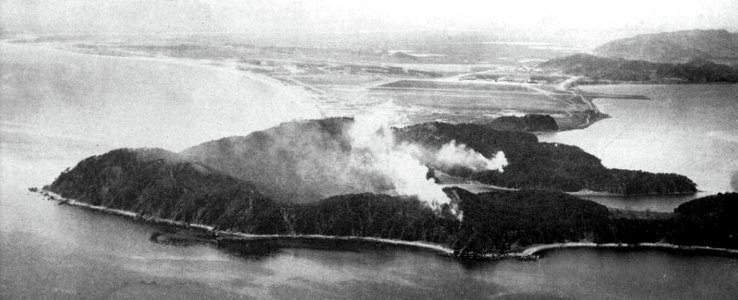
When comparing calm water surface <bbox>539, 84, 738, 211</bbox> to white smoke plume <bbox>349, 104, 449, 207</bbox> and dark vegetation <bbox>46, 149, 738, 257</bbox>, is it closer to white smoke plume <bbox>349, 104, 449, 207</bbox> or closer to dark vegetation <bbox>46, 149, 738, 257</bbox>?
dark vegetation <bbox>46, 149, 738, 257</bbox>

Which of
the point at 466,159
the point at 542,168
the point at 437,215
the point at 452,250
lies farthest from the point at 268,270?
the point at 542,168

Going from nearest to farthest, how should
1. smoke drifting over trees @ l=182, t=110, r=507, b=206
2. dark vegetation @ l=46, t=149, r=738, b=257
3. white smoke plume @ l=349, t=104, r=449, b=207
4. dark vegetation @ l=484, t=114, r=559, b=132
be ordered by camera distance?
dark vegetation @ l=46, t=149, r=738, b=257
white smoke plume @ l=349, t=104, r=449, b=207
smoke drifting over trees @ l=182, t=110, r=507, b=206
dark vegetation @ l=484, t=114, r=559, b=132

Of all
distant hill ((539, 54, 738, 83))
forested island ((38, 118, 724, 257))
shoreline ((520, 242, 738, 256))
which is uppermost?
distant hill ((539, 54, 738, 83))

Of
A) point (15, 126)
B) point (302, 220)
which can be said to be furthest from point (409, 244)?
point (15, 126)

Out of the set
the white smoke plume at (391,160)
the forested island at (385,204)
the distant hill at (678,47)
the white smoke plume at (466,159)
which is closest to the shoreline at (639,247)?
the forested island at (385,204)

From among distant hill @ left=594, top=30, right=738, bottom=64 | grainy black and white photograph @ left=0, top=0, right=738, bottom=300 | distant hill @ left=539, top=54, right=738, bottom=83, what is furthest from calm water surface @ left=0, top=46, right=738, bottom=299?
distant hill @ left=594, top=30, right=738, bottom=64

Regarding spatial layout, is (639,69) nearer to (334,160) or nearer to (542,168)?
(542,168)

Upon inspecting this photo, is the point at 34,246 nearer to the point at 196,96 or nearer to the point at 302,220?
the point at 302,220
